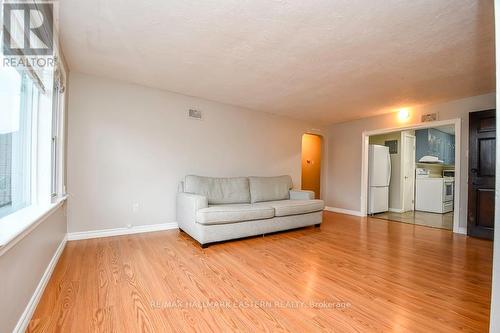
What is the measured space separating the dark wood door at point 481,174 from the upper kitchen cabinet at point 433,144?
8.52 feet

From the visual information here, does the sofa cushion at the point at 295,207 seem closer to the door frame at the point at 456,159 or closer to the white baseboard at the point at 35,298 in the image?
the door frame at the point at 456,159

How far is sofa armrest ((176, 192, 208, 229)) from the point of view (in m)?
2.83

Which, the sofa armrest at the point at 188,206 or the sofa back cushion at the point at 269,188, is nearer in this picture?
the sofa armrest at the point at 188,206

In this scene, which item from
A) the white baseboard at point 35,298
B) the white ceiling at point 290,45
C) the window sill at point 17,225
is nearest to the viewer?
the window sill at point 17,225

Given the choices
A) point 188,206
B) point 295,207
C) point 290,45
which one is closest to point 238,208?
point 188,206

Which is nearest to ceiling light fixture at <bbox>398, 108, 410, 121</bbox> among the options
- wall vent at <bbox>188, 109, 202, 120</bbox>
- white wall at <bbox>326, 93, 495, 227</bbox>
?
white wall at <bbox>326, 93, 495, 227</bbox>

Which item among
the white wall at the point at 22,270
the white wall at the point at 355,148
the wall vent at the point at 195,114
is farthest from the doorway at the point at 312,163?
the white wall at the point at 22,270

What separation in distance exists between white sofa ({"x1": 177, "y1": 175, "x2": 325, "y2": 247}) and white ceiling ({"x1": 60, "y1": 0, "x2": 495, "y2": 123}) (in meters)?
1.53

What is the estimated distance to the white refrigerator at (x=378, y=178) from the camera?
4.98 metres

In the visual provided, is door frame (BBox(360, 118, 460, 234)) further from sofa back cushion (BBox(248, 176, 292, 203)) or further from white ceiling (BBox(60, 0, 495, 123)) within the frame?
sofa back cushion (BBox(248, 176, 292, 203))

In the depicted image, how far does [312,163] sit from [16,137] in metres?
5.58

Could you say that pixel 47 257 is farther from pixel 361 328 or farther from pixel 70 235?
pixel 361 328

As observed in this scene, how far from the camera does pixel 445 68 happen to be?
2.60 metres

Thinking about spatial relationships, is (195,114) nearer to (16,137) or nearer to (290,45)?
(290,45)
